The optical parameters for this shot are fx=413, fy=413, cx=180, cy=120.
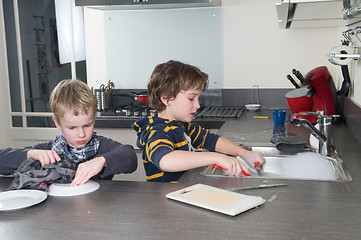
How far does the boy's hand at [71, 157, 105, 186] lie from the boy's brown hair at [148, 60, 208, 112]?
382mm

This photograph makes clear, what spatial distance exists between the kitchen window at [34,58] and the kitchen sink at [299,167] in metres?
2.05

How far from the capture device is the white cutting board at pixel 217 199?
986 millimetres

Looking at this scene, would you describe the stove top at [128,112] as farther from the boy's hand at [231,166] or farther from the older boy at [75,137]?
the boy's hand at [231,166]

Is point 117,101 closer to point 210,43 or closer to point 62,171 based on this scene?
point 210,43

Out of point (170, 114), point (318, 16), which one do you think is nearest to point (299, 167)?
point (170, 114)

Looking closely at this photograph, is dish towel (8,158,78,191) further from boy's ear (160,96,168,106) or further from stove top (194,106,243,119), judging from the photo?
stove top (194,106,243,119)

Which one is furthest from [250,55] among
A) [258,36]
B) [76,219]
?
[76,219]

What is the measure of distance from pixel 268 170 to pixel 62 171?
92cm

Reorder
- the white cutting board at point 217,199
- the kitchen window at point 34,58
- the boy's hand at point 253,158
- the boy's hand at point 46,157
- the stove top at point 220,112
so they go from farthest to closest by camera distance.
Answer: the kitchen window at point 34,58 < the stove top at point 220,112 < the boy's hand at point 253,158 < the boy's hand at point 46,157 < the white cutting board at point 217,199

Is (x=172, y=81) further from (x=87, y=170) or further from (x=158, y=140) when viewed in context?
(x=87, y=170)

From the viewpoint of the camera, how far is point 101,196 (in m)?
1.12

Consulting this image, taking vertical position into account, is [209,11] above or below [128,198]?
above

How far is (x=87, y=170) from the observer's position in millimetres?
1231

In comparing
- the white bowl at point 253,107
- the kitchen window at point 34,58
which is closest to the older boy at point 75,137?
the white bowl at point 253,107
